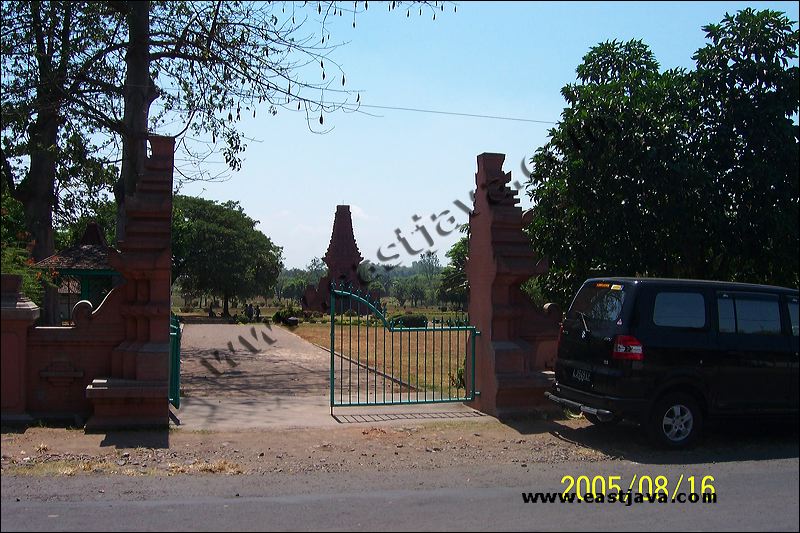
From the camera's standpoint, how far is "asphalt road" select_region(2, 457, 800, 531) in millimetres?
5535

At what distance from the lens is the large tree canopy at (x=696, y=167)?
12.3 m

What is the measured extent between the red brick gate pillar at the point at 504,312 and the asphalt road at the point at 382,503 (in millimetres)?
2651

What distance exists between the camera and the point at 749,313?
28.1ft

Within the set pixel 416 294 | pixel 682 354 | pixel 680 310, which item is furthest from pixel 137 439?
pixel 416 294

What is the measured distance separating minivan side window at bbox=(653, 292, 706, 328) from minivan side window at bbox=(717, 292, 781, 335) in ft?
0.87

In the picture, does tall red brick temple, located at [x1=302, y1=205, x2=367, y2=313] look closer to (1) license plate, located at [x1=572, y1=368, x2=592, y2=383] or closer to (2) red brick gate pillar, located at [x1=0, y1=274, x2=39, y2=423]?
(2) red brick gate pillar, located at [x1=0, y1=274, x2=39, y2=423]

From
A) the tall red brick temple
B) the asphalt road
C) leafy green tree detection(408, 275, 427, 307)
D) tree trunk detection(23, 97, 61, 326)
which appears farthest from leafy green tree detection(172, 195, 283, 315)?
the asphalt road

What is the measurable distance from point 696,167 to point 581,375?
5.38 meters

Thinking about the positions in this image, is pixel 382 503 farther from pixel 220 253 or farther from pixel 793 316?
pixel 220 253

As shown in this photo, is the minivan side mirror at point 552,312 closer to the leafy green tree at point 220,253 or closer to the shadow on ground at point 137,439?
the shadow on ground at point 137,439

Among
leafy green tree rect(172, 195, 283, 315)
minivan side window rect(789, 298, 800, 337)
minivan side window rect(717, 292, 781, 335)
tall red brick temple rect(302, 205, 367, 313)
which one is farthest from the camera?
leafy green tree rect(172, 195, 283, 315)

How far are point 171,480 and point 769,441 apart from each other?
6.88 metres

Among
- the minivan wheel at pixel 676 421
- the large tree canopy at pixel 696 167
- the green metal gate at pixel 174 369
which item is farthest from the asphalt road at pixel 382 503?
the large tree canopy at pixel 696 167

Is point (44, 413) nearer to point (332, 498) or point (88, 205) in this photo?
point (332, 498)
